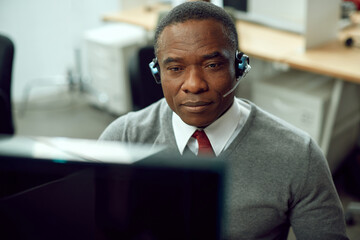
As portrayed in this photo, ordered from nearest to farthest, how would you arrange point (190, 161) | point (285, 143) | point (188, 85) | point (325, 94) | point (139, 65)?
point (190, 161), point (188, 85), point (285, 143), point (139, 65), point (325, 94)

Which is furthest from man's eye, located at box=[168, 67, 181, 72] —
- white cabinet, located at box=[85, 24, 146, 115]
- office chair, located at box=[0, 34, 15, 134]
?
white cabinet, located at box=[85, 24, 146, 115]

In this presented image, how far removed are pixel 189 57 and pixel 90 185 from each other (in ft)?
1.30

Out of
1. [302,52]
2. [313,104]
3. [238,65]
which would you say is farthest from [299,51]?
[238,65]

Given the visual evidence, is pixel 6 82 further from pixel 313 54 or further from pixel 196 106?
pixel 313 54

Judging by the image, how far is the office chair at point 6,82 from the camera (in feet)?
6.27

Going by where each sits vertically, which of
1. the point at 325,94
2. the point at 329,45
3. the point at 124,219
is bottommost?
the point at 325,94

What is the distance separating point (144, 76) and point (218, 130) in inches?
40.2

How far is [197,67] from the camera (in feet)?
2.76

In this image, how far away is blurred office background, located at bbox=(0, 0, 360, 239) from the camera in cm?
239

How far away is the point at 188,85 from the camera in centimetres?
83

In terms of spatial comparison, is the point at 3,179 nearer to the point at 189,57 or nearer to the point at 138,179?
the point at 138,179

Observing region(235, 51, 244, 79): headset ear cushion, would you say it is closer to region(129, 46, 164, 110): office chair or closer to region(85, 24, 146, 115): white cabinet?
region(129, 46, 164, 110): office chair

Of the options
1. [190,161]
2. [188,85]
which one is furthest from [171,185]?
[188,85]

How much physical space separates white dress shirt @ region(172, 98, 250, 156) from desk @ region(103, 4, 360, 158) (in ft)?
4.16
